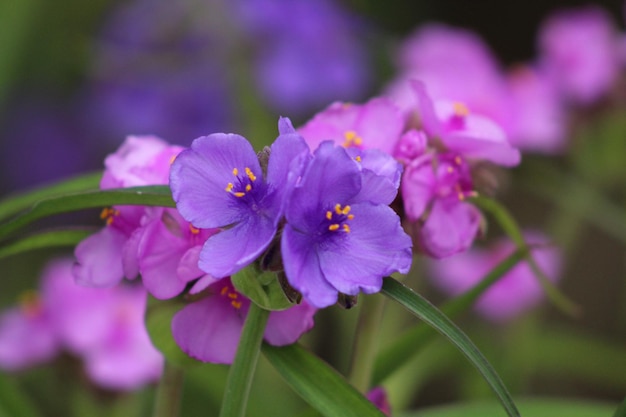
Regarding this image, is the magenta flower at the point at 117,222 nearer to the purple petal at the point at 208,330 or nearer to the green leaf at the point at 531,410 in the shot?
the purple petal at the point at 208,330

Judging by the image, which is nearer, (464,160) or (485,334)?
(464,160)

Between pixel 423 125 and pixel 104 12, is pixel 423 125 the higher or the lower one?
the higher one

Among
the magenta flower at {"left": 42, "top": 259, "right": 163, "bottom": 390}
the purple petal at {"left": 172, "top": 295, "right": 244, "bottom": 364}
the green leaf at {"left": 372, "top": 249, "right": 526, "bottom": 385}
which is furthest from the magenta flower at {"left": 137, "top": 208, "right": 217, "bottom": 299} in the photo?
the magenta flower at {"left": 42, "top": 259, "right": 163, "bottom": 390}

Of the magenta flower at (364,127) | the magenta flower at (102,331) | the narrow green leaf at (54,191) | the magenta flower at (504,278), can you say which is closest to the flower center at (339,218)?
the magenta flower at (364,127)

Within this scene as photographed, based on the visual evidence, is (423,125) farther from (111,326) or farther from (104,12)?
(104,12)

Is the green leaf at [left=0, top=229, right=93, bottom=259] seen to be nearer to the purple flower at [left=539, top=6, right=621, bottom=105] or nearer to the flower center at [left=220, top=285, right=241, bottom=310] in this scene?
the flower center at [left=220, top=285, right=241, bottom=310]

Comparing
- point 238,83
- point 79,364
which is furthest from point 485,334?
point 79,364
